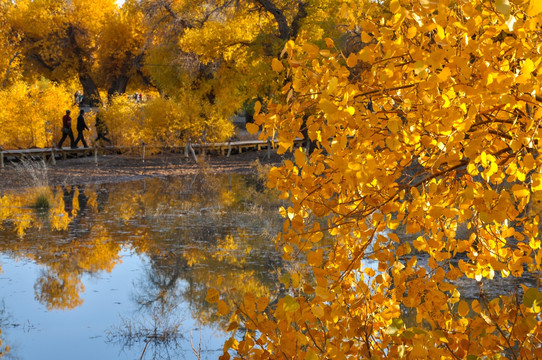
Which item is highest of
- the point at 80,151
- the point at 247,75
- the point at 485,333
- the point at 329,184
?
the point at 329,184

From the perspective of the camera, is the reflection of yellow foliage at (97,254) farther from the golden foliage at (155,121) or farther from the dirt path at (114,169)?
the golden foliage at (155,121)

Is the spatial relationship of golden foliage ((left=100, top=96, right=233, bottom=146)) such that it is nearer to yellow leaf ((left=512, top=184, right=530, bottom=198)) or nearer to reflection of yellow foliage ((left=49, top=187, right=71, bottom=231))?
reflection of yellow foliage ((left=49, top=187, right=71, bottom=231))

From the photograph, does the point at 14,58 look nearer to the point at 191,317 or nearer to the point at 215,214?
the point at 215,214

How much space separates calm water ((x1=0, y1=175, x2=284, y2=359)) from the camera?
299 inches

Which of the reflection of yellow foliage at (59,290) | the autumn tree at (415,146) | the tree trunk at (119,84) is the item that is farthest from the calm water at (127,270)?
the tree trunk at (119,84)

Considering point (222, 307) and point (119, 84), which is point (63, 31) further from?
point (222, 307)

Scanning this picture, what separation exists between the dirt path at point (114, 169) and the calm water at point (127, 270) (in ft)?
9.11

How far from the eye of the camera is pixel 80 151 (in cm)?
2448

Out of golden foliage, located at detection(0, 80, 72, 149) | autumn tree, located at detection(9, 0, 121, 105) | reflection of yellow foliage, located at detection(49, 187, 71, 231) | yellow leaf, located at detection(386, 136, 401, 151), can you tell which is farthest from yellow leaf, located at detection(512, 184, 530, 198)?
autumn tree, located at detection(9, 0, 121, 105)

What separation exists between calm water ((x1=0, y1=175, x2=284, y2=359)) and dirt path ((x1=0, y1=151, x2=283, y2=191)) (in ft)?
9.11

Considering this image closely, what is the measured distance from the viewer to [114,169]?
22.7 meters

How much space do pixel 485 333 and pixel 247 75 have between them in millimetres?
22998

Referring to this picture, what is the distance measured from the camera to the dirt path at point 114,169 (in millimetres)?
19641

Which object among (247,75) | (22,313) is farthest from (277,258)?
(247,75)
